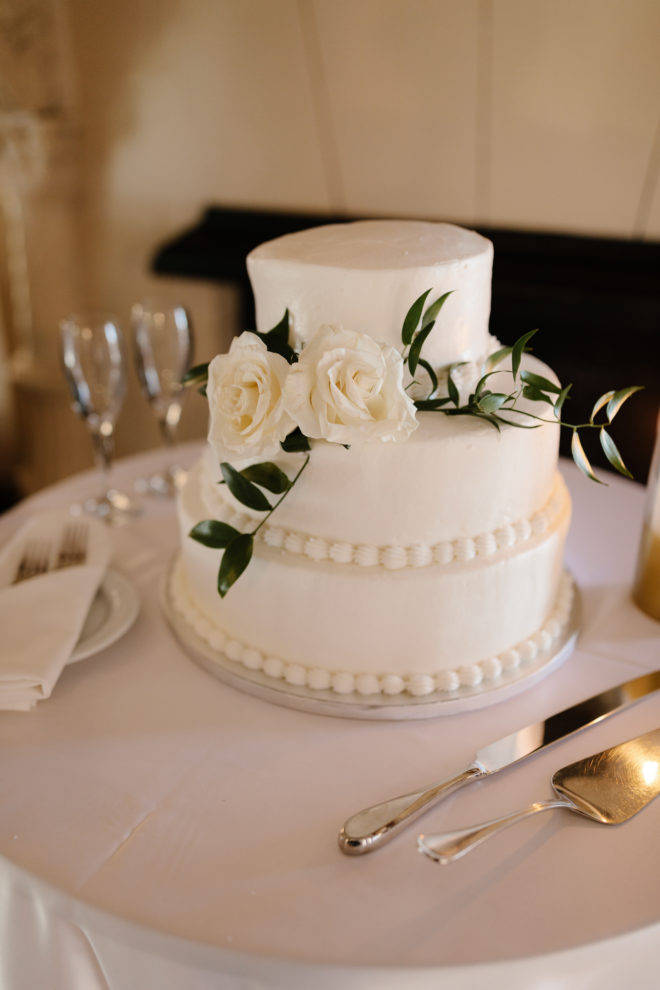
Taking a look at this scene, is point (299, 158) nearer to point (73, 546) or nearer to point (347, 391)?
point (73, 546)

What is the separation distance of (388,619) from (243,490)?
268 millimetres

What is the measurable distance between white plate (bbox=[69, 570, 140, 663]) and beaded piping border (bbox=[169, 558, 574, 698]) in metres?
0.11

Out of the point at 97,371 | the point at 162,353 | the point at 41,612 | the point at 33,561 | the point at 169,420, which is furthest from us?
the point at 169,420

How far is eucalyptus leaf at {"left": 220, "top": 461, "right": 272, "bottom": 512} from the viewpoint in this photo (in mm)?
1108

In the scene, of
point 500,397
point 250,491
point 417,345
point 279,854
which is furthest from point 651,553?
point 279,854

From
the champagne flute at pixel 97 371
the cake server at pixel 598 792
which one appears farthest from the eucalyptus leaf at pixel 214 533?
the champagne flute at pixel 97 371

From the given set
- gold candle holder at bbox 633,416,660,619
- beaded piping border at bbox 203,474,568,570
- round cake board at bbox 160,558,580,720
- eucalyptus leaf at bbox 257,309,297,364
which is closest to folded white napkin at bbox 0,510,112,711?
round cake board at bbox 160,558,580,720

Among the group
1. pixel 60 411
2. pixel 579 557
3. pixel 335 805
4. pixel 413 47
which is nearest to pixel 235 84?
pixel 413 47

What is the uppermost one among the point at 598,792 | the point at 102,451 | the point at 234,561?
the point at 234,561

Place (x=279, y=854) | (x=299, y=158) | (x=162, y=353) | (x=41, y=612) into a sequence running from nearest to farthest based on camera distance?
(x=279, y=854)
(x=41, y=612)
(x=162, y=353)
(x=299, y=158)

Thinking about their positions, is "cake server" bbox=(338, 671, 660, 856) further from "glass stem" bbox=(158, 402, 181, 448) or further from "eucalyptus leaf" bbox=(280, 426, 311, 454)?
"glass stem" bbox=(158, 402, 181, 448)

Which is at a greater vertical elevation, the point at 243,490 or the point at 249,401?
the point at 249,401

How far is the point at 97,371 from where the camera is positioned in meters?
1.69

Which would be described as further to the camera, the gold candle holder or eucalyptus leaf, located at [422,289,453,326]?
the gold candle holder
